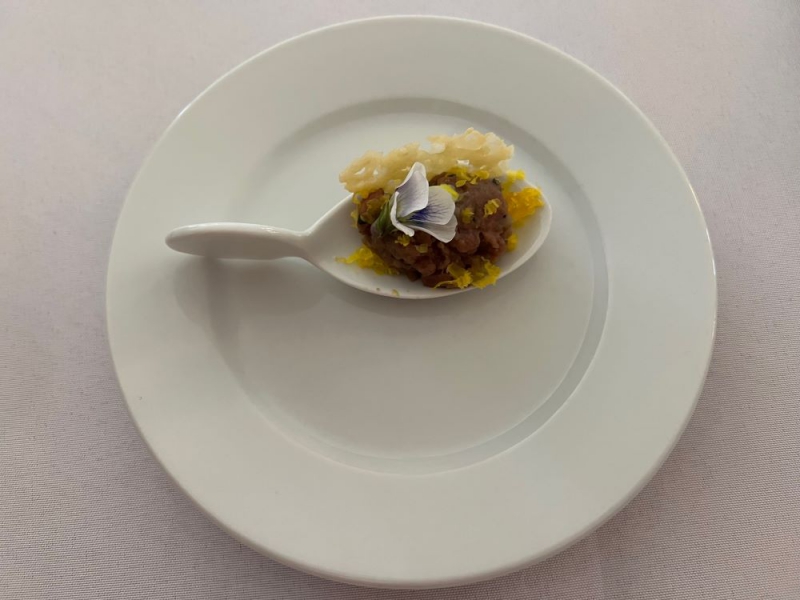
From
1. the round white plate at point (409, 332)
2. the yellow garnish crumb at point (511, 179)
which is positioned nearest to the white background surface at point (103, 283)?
the round white plate at point (409, 332)

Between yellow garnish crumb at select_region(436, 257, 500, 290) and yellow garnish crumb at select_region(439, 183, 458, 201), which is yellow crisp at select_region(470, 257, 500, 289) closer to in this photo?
yellow garnish crumb at select_region(436, 257, 500, 290)

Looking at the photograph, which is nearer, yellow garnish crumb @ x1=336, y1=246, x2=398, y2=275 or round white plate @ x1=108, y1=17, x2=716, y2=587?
round white plate @ x1=108, y1=17, x2=716, y2=587

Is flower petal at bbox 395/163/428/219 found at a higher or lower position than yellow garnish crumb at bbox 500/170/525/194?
lower

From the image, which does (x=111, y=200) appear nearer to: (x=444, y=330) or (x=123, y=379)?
(x=123, y=379)

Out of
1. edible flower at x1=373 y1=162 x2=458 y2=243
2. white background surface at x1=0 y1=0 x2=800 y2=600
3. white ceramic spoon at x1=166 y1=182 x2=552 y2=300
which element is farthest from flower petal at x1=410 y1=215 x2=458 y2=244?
white background surface at x1=0 y1=0 x2=800 y2=600

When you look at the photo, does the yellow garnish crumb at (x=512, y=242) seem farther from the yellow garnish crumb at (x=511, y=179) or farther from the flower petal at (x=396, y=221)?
the flower petal at (x=396, y=221)

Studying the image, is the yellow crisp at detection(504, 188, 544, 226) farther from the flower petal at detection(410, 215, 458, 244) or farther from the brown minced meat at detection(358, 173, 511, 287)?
the flower petal at detection(410, 215, 458, 244)
